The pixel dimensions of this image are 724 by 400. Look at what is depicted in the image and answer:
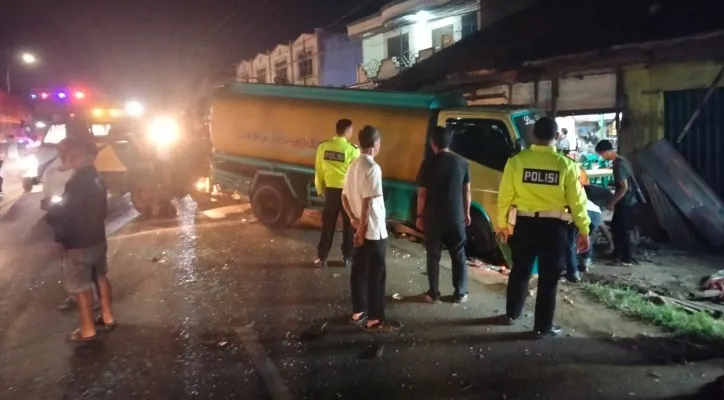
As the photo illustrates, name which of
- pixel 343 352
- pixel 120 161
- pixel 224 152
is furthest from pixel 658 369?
pixel 120 161

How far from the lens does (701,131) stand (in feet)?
33.6

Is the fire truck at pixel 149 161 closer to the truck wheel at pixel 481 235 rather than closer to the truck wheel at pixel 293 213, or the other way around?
the truck wheel at pixel 293 213

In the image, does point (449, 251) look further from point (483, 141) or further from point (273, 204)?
point (273, 204)

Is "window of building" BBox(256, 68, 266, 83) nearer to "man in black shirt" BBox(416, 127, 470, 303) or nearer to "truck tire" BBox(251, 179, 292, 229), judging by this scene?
"truck tire" BBox(251, 179, 292, 229)

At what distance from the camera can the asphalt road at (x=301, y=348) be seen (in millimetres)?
4484

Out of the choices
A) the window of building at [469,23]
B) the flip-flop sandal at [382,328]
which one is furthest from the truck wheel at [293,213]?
the window of building at [469,23]

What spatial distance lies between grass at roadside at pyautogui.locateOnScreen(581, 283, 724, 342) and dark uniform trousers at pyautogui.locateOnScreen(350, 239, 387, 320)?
8.33ft

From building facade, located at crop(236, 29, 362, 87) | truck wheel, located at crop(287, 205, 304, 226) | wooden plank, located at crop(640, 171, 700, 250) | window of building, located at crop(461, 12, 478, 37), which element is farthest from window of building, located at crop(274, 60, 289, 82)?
wooden plank, located at crop(640, 171, 700, 250)

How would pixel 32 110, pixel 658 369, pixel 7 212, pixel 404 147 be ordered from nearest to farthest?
1. pixel 658 369
2. pixel 404 147
3. pixel 7 212
4. pixel 32 110

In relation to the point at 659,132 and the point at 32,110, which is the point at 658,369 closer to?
the point at 659,132

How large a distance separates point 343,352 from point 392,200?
15.2 ft

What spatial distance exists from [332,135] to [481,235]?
128 inches

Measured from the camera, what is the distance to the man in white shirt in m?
5.46

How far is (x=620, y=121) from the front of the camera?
36.7 ft
